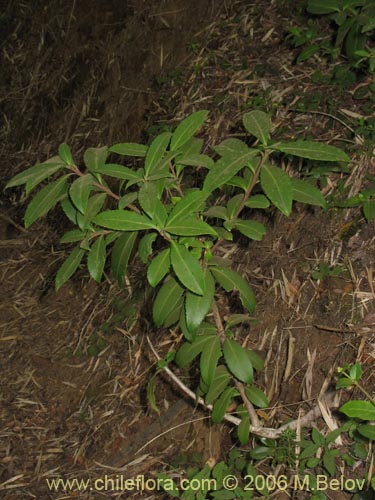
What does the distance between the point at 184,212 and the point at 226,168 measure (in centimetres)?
16

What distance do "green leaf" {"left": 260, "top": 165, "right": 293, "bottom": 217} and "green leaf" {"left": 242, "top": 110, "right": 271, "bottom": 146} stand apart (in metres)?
0.09

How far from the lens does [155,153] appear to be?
1.65m

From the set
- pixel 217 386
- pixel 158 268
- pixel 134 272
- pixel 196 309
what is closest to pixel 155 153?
pixel 158 268

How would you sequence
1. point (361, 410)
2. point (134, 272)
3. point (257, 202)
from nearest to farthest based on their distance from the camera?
point (361, 410) < point (257, 202) < point (134, 272)

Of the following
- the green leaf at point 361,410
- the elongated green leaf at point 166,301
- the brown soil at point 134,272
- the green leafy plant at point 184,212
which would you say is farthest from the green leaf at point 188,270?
the brown soil at point 134,272

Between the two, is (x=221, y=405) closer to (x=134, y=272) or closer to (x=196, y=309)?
(x=196, y=309)

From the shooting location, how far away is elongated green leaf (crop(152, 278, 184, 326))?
67.2 inches

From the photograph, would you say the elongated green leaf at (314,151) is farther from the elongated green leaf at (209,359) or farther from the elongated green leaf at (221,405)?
the elongated green leaf at (221,405)

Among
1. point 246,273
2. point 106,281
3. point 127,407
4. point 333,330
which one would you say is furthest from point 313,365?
point 106,281

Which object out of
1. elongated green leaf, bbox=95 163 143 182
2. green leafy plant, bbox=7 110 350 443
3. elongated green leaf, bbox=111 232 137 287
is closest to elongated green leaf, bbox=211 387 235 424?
green leafy plant, bbox=7 110 350 443

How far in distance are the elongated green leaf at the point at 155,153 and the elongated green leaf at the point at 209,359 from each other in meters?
0.55

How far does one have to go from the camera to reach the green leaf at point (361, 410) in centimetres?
139

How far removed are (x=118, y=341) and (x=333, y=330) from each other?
3.97 ft

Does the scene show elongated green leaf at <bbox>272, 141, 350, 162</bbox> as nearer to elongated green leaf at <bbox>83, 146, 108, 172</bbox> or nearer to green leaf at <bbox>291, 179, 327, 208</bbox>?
green leaf at <bbox>291, 179, 327, 208</bbox>
